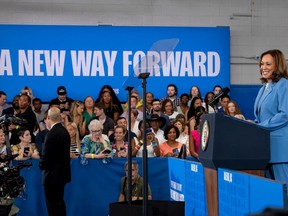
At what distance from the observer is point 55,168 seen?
23.1ft

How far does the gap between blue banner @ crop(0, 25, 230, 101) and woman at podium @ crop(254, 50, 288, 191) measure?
7904 mm

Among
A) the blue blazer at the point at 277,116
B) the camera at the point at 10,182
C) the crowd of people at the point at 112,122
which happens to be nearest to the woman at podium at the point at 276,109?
the blue blazer at the point at 277,116

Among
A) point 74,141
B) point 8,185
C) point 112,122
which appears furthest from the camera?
point 112,122

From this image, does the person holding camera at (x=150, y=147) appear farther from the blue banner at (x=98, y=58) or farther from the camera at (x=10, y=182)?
the blue banner at (x=98, y=58)

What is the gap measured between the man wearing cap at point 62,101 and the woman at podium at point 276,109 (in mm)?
7343

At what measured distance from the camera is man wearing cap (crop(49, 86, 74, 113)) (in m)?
11.0

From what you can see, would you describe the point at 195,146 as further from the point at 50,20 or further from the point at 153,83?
the point at 50,20

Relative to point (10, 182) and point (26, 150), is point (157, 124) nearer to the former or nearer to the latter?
point (26, 150)

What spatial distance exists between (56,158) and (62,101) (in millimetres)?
4128

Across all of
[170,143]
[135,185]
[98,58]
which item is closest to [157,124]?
[170,143]

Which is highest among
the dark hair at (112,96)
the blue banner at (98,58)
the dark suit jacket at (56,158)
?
the blue banner at (98,58)

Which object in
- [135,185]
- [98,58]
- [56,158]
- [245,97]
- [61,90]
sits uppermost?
[98,58]

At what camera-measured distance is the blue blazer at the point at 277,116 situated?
3781 mm

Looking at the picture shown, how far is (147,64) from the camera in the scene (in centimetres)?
412
